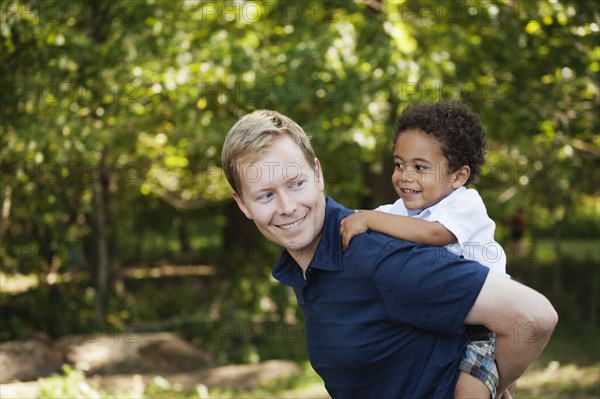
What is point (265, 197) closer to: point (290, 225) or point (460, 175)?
point (290, 225)

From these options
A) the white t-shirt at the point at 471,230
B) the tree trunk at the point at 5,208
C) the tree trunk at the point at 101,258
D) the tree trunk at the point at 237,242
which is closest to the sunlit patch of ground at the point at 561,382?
→ the tree trunk at the point at 101,258

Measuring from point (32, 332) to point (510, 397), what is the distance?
995 cm

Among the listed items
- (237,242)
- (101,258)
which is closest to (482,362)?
(101,258)

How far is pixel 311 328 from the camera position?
2412 mm

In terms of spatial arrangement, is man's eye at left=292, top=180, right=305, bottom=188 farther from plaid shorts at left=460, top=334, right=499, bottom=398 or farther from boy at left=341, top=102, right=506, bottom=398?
plaid shorts at left=460, top=334, right=499, bottom=398

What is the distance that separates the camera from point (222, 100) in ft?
30.8

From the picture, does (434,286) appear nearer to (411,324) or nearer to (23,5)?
(411,324)

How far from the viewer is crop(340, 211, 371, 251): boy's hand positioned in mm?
A: 2350

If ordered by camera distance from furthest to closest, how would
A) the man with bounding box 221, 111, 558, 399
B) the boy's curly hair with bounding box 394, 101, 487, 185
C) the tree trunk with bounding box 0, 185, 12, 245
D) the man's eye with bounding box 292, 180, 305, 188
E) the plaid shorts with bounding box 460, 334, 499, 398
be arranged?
the tree trunk with bounding box 0, 185, 12, 245, the boy's curly hair with bounding box 394, 101, 487, 185, the man's eye with bounding box 292, 180, 305, 188, the plaid shorts with bounding box 460, 334, 499, 398, the man with bounding box 221, 111, 558, 399

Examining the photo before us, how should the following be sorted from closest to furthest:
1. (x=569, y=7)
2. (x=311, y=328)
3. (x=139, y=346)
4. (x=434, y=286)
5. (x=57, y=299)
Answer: (x=434, y=286), (x=311, y=328), (x=569, y=7), (x=139, y=346), (x=57, y=299)

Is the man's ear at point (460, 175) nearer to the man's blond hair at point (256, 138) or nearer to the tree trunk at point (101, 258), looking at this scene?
the man's blond hair at point (256, 138)

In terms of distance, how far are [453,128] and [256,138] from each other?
749mm

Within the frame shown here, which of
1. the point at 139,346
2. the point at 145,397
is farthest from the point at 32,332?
the point at 145,397

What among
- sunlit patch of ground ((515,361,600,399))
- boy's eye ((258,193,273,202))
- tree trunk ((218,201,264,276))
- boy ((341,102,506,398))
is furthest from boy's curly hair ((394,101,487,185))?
tree trunk ((218,201,264,276))
